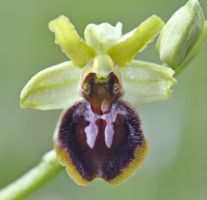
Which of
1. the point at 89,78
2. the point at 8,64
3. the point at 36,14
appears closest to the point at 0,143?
the point at 8,64

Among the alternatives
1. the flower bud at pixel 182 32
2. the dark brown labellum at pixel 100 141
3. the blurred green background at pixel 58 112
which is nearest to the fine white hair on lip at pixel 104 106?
the dark brown labellum at pixel 100 141

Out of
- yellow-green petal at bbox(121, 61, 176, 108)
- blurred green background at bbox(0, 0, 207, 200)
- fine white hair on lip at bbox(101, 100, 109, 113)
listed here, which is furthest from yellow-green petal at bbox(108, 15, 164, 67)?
blurred green background at bbox(0, 0, 207, 200)

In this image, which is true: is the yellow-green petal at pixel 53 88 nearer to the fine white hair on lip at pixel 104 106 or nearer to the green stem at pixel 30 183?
the fine white hair on lip at pixel 104 106

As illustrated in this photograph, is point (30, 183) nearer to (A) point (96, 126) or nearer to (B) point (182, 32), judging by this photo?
(A) point (96, 126)

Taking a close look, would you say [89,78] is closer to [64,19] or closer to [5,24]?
[64,19]

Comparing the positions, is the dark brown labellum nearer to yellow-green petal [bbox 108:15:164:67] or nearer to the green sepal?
yellow-green petal [bbox 108:15:164:67]

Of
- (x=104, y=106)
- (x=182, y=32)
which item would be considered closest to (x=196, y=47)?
(x=182, y=32)

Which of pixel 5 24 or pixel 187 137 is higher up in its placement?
pixel 5 24
